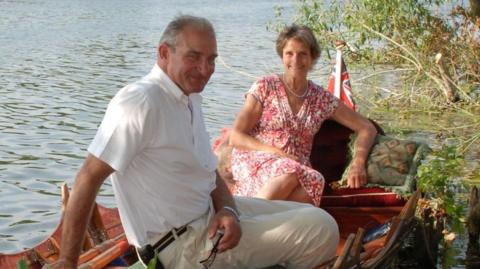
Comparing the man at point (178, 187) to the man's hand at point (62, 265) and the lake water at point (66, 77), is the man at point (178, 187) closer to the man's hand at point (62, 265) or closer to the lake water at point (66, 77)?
the man's hand at point (62, 265)

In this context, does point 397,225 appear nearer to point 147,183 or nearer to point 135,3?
point 147,183

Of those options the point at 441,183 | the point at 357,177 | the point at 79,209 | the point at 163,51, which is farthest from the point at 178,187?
the point at 441,183

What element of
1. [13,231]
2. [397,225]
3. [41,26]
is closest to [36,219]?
[13,231]

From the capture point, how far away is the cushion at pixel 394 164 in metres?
5.54

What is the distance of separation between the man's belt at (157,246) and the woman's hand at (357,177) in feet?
7.42

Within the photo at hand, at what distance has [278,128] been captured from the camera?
542cm

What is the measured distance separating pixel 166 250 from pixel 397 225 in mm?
1543

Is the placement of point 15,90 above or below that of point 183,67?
below

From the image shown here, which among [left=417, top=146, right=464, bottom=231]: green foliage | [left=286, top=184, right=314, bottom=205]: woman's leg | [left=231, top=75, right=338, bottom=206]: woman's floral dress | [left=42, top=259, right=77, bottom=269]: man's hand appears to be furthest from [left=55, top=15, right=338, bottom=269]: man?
[left=417, top=146, right=464, bottom=231]: green foliage

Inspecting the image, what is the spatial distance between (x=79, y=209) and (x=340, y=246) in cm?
255

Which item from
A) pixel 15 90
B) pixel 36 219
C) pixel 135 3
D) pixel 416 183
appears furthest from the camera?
pixel 135 3

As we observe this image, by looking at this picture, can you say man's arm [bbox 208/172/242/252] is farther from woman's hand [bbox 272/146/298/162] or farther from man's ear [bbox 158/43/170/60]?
woman's hand [bbox 272/146/298/162]

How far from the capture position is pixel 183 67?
350 cm

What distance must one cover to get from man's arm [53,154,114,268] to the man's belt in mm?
389
